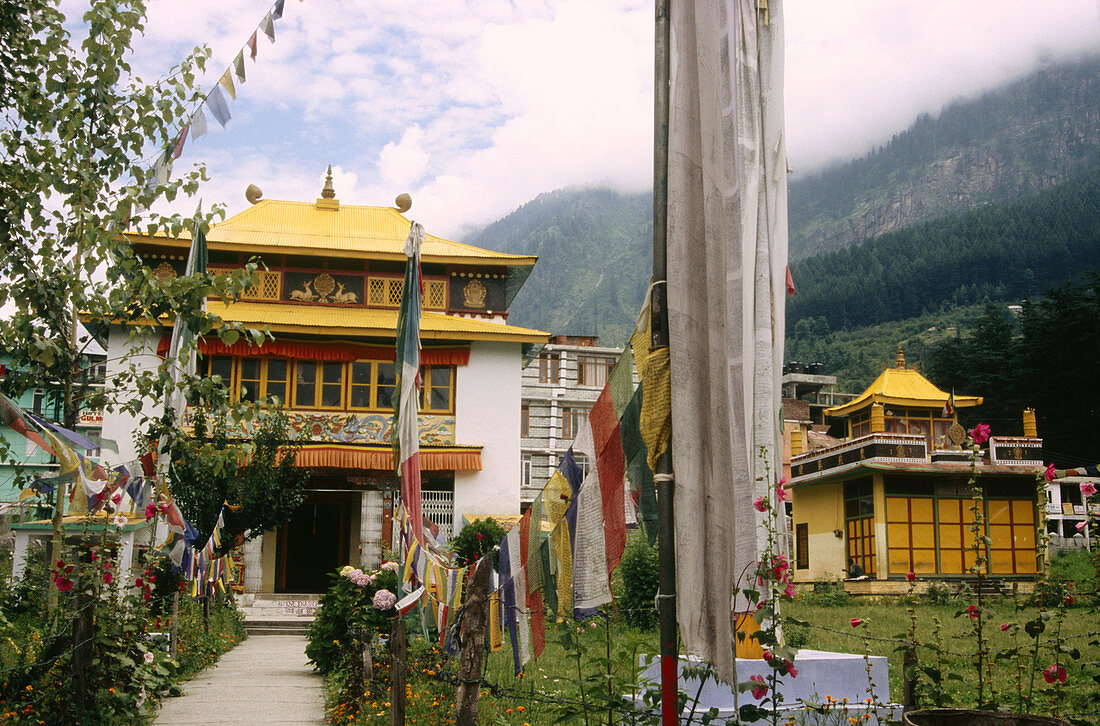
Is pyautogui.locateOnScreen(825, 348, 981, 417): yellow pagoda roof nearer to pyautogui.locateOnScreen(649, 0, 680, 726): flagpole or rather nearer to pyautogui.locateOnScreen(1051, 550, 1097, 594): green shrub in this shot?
pyautogui.locateOnScreen(1051, 550, 1097, 594): green shrub

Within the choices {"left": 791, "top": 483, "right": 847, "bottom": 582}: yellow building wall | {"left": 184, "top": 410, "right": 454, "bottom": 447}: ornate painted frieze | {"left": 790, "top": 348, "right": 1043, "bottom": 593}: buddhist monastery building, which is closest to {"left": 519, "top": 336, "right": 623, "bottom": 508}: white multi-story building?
{"left": 791, "top": 483, "right": 847, "bottom": 582}: yellow building wall

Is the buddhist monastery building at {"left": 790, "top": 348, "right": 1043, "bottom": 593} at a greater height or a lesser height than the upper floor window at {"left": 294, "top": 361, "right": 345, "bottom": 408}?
lesser

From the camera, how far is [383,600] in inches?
412

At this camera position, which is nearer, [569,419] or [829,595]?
[829,595]

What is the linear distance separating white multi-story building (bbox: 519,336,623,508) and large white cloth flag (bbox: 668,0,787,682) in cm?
4806

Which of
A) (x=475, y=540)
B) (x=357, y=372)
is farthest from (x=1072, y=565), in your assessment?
(x=357, y=372)

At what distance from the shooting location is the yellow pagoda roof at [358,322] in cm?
2319

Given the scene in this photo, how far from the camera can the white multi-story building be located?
5228 cm

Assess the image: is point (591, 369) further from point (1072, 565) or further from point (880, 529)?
point (1072, 565)

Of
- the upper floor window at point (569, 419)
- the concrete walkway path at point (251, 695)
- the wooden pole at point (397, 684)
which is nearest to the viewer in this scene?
the wooden pole at point (397, 684)

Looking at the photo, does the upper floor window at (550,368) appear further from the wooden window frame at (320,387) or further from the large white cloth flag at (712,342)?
the large white cloth flag at (712,342)

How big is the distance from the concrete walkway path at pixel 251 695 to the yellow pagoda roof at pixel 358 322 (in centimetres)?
972

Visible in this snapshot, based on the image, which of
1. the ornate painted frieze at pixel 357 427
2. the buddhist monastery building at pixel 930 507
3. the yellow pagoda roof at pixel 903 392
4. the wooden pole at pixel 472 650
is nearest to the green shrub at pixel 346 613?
the wooden pole at pixel 472 650

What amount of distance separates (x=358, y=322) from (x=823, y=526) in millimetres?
16707
